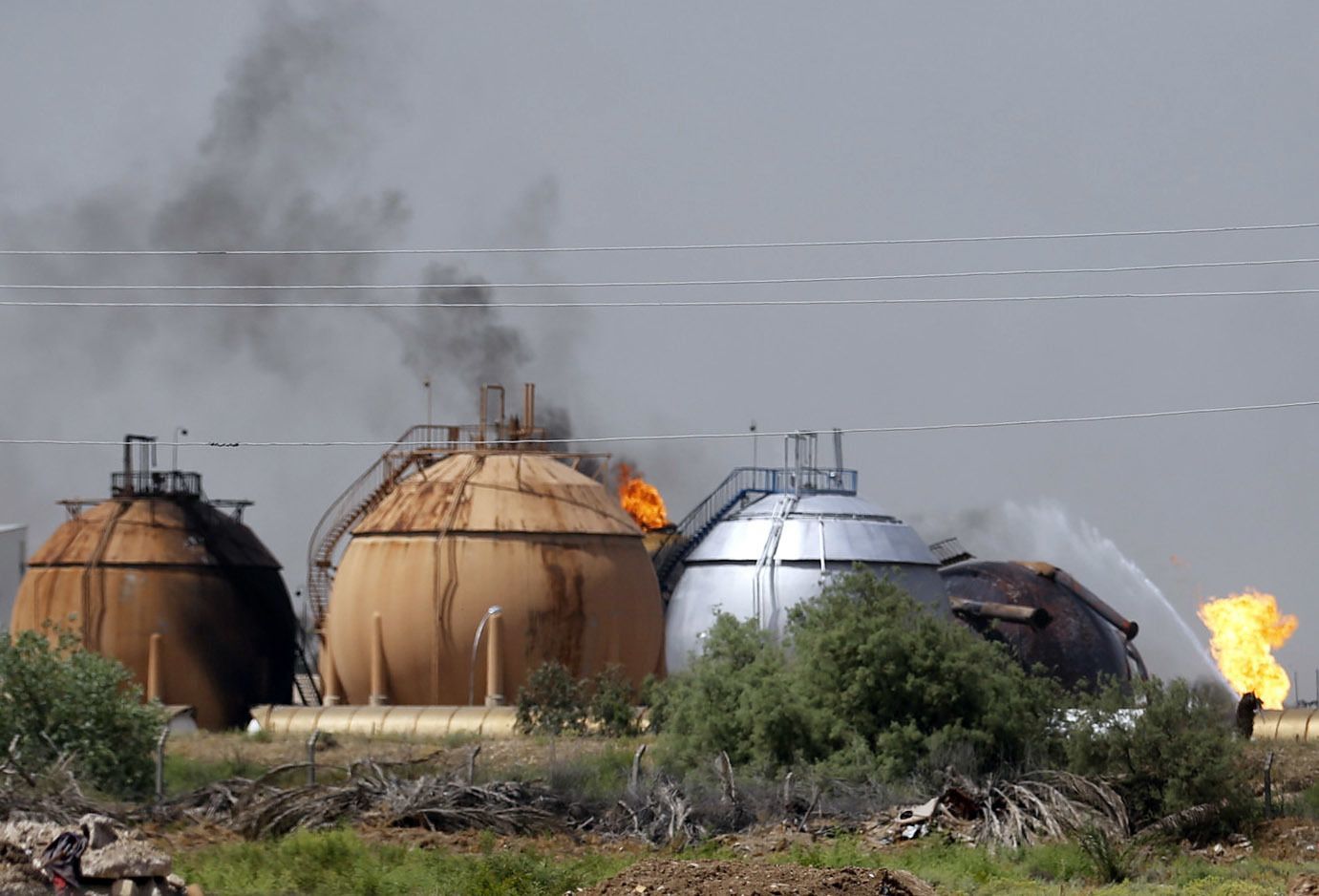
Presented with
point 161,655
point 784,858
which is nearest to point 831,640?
point 784,858

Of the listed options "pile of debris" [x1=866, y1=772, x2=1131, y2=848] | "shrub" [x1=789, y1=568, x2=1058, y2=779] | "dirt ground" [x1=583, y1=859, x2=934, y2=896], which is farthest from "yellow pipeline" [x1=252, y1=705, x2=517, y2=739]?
"dirt ground" [x1=583, y1=859, x2=934, y2=896]

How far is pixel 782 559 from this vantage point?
4891 centimetres

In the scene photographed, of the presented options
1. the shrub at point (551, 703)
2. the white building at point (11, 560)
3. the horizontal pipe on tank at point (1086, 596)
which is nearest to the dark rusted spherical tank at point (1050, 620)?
the horizontal pipe on tank at point (1086, 596)

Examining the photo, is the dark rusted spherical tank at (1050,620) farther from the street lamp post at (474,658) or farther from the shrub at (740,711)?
the shrub at (740,711)

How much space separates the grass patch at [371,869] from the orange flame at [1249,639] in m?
32.8

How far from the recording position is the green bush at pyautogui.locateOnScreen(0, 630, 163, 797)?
97.0 ft

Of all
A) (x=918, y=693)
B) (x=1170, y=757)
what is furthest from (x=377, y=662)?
(x=1170, y=757)

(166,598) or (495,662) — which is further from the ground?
(166,598)

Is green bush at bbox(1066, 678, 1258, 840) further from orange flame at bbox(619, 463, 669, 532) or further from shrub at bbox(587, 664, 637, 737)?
orange flame at bbox(619, 463, 669, 532)

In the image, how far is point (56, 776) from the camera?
85.1ft

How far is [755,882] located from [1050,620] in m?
33.5

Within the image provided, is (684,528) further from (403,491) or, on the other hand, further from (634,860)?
(634,860)

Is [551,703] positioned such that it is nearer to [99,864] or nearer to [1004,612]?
[1004,612]

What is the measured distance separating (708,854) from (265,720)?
A: 2748cm
